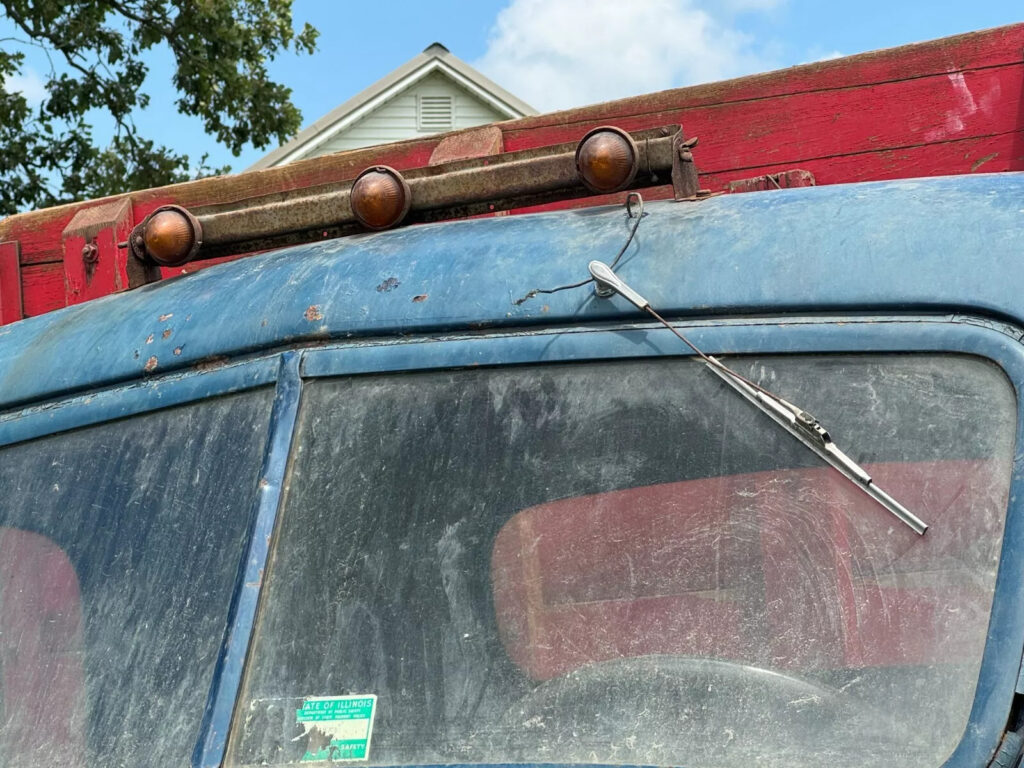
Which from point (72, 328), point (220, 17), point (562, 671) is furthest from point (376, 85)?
point (562, 671)

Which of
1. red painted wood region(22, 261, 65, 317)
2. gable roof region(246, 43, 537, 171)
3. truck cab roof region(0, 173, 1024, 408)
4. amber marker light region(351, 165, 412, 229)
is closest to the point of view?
truck cab roof region(0, 173, 1024, 408)

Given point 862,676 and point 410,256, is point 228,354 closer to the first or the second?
point 410,256

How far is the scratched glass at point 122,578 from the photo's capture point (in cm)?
194

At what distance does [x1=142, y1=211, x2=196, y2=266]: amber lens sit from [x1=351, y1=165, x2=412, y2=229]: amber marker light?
376 millimetres

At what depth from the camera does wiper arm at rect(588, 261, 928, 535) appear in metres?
1.72

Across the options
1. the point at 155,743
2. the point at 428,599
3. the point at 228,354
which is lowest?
the point at 155,743

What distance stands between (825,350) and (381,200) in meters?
1.00

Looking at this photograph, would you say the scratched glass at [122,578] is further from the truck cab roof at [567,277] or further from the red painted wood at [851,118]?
the red painted wood at [851,118]

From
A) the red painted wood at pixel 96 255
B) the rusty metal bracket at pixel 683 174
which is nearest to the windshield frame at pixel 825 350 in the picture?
the rusty metal bracket at pixel 683 174

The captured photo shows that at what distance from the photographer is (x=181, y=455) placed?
2.19 m

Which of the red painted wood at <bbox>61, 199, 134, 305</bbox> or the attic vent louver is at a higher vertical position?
the attic vent louver

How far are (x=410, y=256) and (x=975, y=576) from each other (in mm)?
1106

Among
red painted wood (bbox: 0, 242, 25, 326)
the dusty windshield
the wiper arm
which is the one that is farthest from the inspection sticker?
red painted wood (bbox: 0, 242, 25, 326)

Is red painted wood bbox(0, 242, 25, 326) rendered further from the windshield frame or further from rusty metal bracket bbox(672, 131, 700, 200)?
rusty metal bracket bbox(672, 131, 700, 200)
